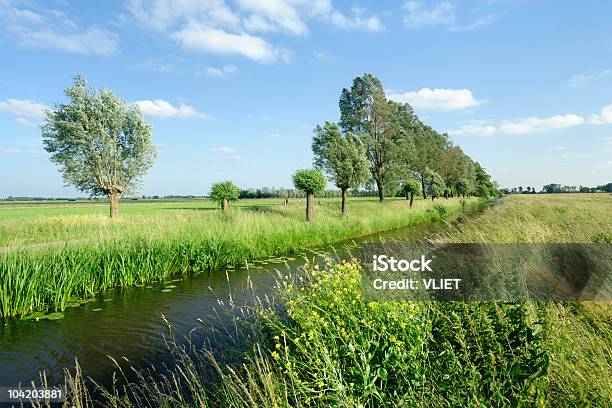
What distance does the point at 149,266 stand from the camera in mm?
10055

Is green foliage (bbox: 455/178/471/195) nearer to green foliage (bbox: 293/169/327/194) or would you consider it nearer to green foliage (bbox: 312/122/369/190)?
green foliage (bbox: 312/122/369/190)

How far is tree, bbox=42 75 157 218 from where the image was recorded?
21.0 m

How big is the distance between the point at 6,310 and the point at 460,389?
882 centimetres

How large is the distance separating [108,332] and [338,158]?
2003 cm

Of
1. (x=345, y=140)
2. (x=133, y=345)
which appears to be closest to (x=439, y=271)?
(x=133, y=345)

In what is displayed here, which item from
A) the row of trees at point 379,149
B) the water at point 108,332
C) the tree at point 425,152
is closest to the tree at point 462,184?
the row of trees at point 379,149

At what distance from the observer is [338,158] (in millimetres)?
24328

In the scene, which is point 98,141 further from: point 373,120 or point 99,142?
point 373,120

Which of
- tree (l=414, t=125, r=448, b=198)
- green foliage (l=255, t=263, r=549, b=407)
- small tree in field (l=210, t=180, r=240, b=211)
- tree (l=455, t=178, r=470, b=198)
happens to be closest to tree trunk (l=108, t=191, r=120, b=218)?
small tree in field (l=210, t=180, r=240, b=211)

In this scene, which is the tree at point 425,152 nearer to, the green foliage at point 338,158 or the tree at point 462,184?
the tree at point 462,184

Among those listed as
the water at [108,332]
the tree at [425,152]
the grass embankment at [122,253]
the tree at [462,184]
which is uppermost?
the tree at [425,152]

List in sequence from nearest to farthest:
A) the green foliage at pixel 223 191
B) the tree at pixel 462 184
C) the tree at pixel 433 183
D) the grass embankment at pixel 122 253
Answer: the grass embankment at pixel 122 253
the green foliage at pixel 223 191
the tree at pixel 433 183
the tree at pixel 462 184

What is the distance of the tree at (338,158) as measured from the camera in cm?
2402

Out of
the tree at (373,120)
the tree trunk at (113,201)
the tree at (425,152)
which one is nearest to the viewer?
the tree trunk at (113,201)
